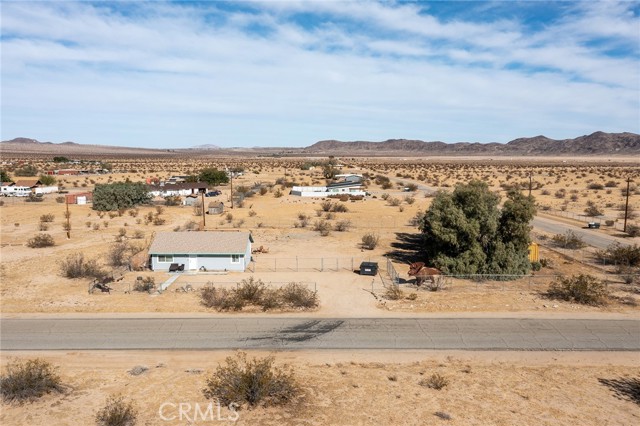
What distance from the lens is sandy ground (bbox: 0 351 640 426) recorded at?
1656 cm

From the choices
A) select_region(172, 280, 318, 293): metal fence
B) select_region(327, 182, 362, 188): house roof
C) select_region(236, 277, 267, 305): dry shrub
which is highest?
select_region(327, 182, 362, 188): house roof

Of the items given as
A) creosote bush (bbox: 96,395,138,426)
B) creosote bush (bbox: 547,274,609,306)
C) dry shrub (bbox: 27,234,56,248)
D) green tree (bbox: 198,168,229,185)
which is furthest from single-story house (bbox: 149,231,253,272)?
green tree (bbox: 198,168,229,185)

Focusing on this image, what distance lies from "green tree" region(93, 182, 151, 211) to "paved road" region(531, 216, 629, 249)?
167 feet

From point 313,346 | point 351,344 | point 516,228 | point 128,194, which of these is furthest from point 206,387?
point 128,194

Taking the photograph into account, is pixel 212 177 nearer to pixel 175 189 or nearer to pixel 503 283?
pixel 175 189

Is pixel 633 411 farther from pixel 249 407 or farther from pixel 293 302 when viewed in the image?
pixel 293 302

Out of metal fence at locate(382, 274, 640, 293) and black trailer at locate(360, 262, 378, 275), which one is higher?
black trailer at locate(360, 262, 378, 275)

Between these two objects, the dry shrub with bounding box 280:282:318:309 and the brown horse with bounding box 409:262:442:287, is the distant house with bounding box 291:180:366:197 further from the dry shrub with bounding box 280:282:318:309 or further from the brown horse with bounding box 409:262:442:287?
the dry shrub with bounding box 280:282:318:309

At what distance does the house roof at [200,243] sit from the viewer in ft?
116

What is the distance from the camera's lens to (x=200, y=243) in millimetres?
36125

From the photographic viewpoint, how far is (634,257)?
120 ft

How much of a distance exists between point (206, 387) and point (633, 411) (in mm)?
15298

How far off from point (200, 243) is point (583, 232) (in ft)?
126

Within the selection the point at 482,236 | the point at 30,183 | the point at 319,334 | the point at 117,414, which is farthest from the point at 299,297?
the point at 30,183
